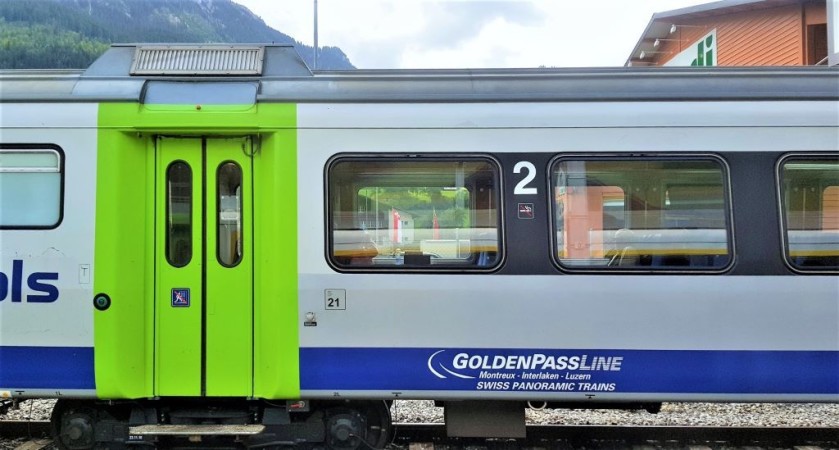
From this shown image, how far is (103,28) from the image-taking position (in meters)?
61.4

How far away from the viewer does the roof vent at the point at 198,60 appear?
4.92 meters

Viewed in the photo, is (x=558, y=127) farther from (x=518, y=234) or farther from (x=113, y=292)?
(x=113, y=292)

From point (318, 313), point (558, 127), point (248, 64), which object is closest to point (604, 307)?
point (558, 127)

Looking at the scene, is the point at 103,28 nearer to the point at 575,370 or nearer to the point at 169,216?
the point at 169,216

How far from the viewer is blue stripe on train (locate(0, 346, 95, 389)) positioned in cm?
462

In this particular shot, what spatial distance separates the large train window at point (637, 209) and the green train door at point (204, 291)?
235cm

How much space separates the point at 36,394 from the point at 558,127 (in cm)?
433

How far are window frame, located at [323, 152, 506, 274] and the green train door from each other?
1.89 ft

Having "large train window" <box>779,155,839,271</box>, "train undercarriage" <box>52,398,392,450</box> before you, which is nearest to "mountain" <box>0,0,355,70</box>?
"train undercarriage" <box>52,398,392,450</box>

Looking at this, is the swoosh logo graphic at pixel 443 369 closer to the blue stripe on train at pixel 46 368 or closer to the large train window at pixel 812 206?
the blue stripe on train at pixel 46 368

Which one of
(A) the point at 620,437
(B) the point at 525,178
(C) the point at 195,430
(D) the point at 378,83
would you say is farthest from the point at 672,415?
(C) the point at 195,430

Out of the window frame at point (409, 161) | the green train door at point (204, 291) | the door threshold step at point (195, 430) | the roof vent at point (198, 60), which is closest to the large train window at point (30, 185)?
the green train door at point (204, 291)

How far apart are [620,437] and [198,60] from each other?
490 cm

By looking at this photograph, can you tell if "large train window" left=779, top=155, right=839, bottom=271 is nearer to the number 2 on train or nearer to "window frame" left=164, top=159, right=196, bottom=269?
the number 2 on train
